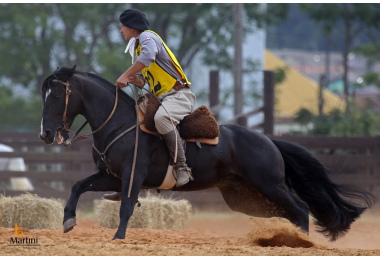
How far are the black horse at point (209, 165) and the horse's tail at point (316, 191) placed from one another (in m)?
0.01

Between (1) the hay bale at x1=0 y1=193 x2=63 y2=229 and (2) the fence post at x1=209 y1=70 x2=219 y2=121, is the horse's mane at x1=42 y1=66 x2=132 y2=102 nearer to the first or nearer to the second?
(1) the hay bale at x1=0 y1=193 x2=63 y2=229

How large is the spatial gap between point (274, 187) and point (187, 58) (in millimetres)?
18330

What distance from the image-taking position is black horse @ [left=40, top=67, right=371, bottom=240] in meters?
6.66

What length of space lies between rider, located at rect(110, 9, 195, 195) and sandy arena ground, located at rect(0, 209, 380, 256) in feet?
3.13

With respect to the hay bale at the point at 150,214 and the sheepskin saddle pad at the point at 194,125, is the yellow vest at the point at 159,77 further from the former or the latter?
the hay bale at the point at 150,214

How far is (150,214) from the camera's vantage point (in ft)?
29.8

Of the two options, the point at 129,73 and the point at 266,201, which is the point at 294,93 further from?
the point at 129,73

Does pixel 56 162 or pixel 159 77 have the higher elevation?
pixel 159 77

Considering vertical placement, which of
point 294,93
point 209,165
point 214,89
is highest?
point 214,89

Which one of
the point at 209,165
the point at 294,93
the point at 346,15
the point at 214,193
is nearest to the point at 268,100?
the point at 214,193

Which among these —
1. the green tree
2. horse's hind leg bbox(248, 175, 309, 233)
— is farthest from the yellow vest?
the green tree

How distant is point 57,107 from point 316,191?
311 cm

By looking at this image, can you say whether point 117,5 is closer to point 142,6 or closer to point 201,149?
point 142,6

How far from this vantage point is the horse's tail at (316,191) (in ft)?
24.7
